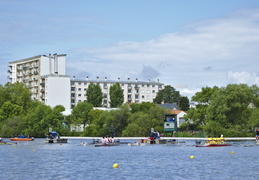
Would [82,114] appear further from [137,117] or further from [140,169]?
[140,169]

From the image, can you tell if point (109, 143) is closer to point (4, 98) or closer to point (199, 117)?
point (199, 117)

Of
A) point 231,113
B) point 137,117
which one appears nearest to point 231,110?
point 231,113

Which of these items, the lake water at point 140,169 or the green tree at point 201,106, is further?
the green tree at point 201,106

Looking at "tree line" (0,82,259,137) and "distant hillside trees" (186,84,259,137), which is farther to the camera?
"tree line" (0,82,259,137)

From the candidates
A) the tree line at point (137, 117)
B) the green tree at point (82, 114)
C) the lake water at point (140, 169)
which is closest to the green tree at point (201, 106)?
the tree line at point (137, 117)

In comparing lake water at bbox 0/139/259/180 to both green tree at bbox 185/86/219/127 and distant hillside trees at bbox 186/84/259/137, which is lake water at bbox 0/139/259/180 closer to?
distant hillside trees at bbox 186/84/259/137

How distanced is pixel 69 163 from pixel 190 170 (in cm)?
1786

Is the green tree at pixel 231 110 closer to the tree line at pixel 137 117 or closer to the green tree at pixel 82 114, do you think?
the tree line at pixel 137 117

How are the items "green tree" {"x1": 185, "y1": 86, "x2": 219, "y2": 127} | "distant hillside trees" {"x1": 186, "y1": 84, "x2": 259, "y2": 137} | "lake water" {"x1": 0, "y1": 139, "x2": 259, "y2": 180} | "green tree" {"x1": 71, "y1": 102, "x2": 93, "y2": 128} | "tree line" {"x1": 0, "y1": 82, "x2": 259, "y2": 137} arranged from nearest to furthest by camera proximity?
"lake water" {"x1": 0, "y1": 139, "x2": 259, "y2": 180}, "distant hillside trees" {"x1": 186, "y1": 84, "x2": 259, "y2": 137}, "tree line" {"x1": 0, "y1": 82, "x2": 259, "y2": 137}, "green tree" {"x1": 185, "y1": 86, "x2": 219, "y2": 127}, "green tree" {"x1": 71, "y1": 102, "x2": 93, "y2": 128}

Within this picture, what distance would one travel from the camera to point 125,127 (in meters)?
149

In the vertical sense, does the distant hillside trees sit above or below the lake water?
above

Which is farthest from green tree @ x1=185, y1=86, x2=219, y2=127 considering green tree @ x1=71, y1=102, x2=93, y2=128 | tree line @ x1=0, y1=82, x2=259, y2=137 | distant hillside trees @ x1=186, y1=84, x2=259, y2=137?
green tree @ x1=71, y1=102, x2=93, y2=128

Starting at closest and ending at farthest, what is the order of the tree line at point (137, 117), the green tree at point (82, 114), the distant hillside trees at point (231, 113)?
the distant hillside trees at point (231, 113), the tree line at point (137, 117), the green tree at point (82, 114)

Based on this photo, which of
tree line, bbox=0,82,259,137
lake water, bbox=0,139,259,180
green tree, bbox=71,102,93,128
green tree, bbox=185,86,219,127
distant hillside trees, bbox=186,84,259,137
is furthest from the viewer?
green tree, bbox=71,102,93,128
